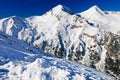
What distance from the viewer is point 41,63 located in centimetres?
3153

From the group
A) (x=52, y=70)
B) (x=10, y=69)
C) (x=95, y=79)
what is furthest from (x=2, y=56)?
(x=95, y=79)

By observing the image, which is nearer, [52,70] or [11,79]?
[11,79]

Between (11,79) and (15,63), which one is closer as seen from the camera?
(11,79)

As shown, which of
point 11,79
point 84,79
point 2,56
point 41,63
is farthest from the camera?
point 2,56

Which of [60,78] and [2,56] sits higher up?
[2,56]

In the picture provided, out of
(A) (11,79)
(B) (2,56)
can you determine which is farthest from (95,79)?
(B) (2,56)

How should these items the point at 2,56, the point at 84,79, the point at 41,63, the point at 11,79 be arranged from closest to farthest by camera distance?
the point at 11,79, the point at 84,79, the point at 41,63, the point at 2,56

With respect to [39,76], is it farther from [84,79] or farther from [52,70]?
[84,79]

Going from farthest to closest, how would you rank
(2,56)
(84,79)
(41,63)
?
(2,56), (41,63), (84,79)

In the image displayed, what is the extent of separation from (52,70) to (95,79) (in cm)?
504

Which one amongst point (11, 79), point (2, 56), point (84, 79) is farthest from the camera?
point (2, 56)

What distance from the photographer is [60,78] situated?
91.5 ft

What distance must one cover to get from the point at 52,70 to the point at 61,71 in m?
1.07

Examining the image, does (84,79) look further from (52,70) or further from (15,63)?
(15,63)
